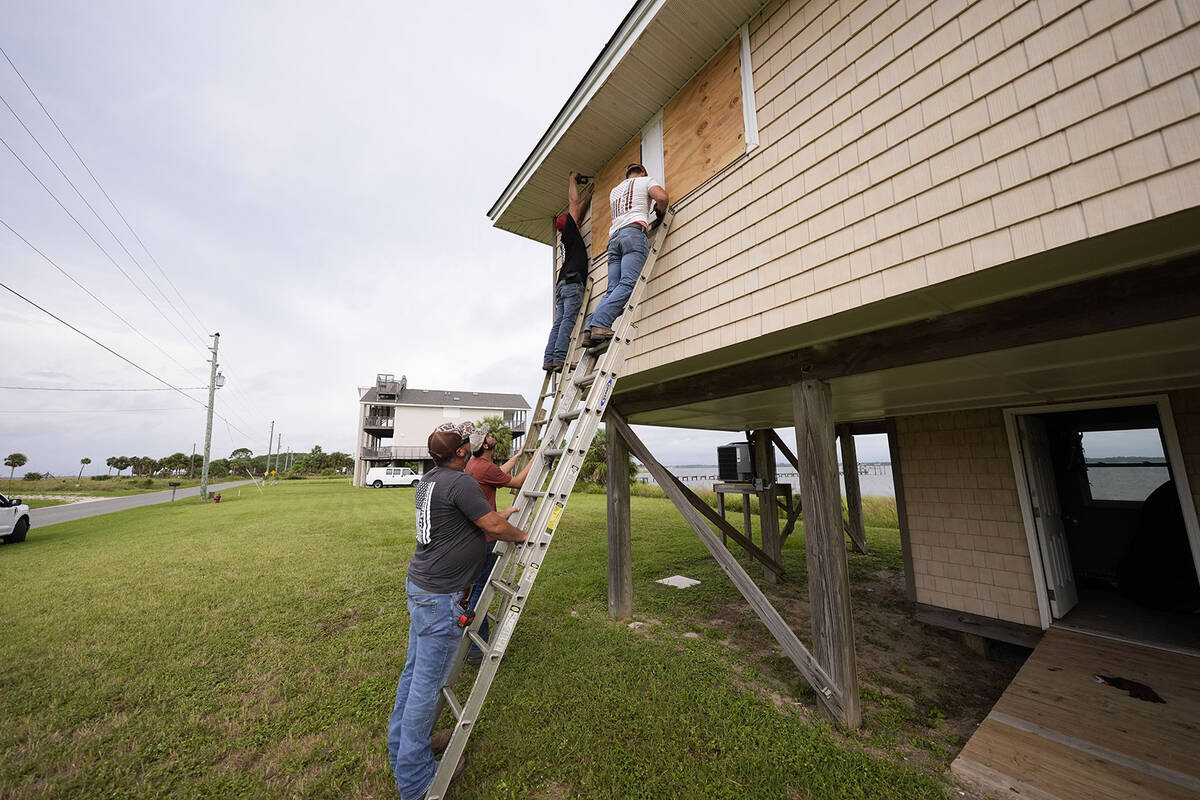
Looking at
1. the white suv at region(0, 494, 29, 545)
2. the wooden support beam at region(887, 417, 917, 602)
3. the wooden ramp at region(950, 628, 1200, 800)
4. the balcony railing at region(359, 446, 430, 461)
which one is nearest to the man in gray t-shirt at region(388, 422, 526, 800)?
the wooden ramp at region(950, 628, 1200, 800)

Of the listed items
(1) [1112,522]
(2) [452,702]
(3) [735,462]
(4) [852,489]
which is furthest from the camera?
(4) [852,489]

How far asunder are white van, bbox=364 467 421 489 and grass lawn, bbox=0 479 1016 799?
73.1ft

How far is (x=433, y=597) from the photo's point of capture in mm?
2289

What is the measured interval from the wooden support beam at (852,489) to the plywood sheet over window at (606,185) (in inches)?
257

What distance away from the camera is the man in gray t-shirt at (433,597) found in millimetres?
2168

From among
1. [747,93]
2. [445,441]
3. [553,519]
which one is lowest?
[553,519]

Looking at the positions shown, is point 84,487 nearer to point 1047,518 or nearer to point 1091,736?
point 1091,736

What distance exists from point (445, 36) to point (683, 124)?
226 inches

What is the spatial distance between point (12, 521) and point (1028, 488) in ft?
68.1

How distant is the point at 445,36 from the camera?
23.0 ft

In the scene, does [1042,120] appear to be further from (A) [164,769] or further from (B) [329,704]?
(A) [164,769]

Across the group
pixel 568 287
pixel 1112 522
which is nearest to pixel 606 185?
pixel 568 287

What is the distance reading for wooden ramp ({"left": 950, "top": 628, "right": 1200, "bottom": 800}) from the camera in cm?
220

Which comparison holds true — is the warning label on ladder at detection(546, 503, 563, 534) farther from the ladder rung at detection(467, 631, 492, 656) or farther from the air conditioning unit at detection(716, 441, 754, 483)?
the air conditioning unit at detection(716, 441, 754, 483)
